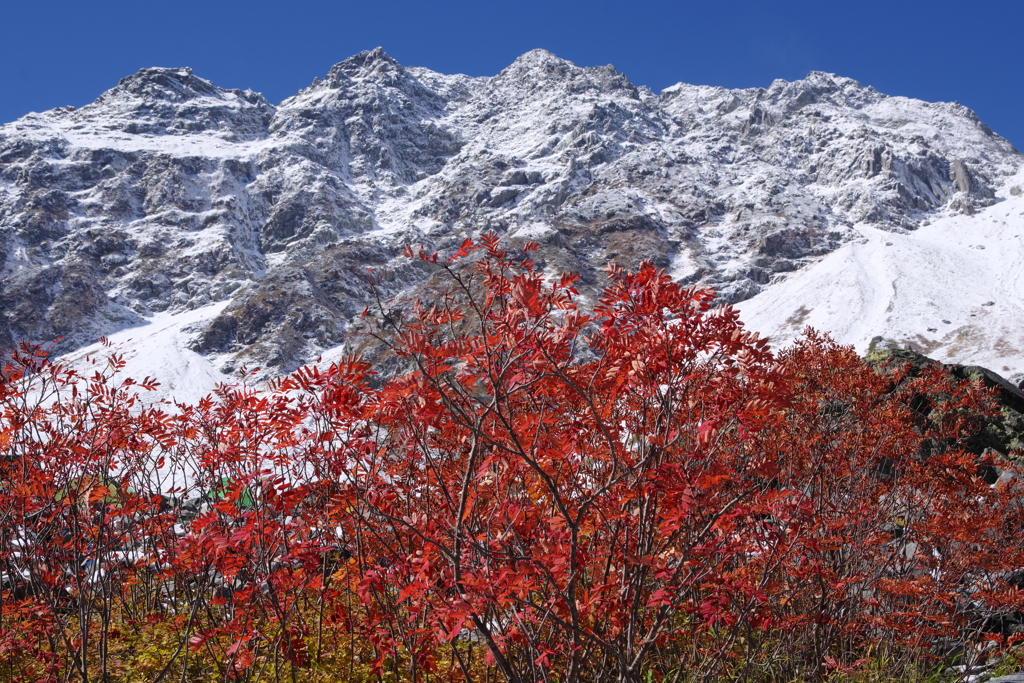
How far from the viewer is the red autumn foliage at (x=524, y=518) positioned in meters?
3.01

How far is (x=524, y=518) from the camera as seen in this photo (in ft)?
11.9

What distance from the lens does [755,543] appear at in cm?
473

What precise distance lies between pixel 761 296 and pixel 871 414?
72866 mm

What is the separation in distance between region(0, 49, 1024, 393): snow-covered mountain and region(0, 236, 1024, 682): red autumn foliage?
46.1 m

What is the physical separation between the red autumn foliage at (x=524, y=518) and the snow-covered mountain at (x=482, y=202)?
46.1m

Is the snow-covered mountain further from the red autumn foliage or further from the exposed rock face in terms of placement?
the red autumn foliage

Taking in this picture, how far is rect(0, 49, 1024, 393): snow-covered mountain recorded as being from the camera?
6588 centimetres

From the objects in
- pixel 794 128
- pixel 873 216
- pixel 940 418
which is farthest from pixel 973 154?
pixel 940 418

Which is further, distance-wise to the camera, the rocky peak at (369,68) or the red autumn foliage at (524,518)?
the rocky peak at (369,68)

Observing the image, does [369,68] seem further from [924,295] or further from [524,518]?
[524,518]

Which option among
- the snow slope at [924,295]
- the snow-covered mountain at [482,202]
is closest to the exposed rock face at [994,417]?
the snow slope at [924,295]

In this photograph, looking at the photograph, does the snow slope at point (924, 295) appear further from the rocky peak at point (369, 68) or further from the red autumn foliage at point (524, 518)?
the rocky peak at point (369, 68)

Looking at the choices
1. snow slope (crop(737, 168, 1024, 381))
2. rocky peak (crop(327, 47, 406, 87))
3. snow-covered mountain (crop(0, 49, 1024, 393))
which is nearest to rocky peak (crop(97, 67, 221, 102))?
snow-covered mountain (crop(0, 49, 1024, 393))

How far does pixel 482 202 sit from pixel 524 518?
372 ft
